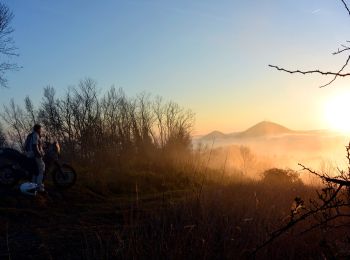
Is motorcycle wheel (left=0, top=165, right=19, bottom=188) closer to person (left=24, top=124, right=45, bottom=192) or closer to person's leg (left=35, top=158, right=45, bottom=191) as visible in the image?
person (left=24, top=124, right=45, bottom=192)

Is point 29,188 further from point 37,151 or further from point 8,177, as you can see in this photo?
point 37,151

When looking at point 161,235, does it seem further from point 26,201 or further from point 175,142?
point 175,142

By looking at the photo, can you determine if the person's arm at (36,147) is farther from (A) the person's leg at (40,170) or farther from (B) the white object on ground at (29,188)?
(B) the white object on ground at (29,188)

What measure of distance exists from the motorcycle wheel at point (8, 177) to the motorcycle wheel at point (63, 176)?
1.46m

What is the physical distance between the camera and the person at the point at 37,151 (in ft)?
46.4

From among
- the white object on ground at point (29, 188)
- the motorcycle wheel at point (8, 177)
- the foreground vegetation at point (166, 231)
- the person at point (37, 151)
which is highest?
the person at point (37, 151)

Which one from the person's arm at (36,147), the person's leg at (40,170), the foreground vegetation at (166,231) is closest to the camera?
the foreground vegetation at (166,231)

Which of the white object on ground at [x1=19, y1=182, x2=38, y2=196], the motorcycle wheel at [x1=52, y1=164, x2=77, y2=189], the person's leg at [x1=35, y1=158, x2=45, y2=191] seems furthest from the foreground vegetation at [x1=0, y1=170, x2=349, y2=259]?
the motorcycle wheel at [x1=52, y1=164, x2=77, y2=189]

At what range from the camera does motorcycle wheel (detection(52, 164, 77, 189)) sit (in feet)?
52.3

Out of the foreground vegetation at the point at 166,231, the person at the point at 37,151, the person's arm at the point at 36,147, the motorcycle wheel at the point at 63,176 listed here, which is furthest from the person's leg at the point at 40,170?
the motorcycle wheel at the point at 63,176

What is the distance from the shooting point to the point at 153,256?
601 cm

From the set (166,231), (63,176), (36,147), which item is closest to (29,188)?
(36,147)

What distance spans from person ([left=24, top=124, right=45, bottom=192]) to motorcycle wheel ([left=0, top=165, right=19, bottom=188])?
591 millimetres

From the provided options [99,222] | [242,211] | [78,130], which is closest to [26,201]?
[99,222]
